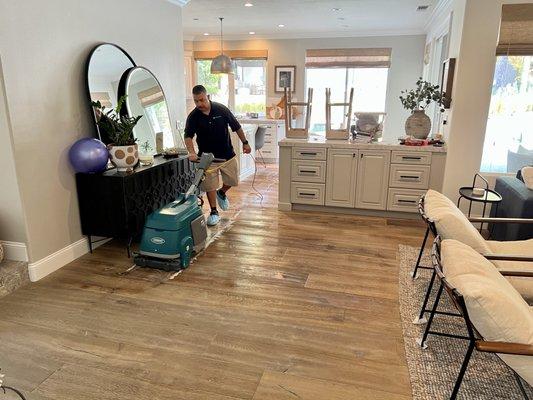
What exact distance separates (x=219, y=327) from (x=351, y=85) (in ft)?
21.5

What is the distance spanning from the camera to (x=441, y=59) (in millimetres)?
5344

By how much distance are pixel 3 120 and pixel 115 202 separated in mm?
961

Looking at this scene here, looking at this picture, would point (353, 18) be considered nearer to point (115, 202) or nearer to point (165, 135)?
point (165, 135)

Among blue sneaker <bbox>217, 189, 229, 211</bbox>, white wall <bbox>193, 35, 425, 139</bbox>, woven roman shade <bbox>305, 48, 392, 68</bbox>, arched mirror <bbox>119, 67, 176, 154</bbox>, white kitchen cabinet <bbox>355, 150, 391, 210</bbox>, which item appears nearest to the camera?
arched mirror <bbox>119, 67, 176, 154</bbox>

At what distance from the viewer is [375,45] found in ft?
24.5

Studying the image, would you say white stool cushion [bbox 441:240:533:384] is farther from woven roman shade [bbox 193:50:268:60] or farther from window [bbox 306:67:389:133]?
woven roman shade [bbox 193:50:268:60]

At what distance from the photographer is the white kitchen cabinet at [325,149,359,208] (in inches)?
173

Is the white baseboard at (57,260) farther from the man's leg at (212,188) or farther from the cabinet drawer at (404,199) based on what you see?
the cabinet drawer at (404,199)

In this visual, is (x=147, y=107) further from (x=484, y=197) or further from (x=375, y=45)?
(x=375, y=45)

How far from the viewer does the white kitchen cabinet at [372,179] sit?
169 inches

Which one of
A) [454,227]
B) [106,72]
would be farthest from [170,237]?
[454,227]

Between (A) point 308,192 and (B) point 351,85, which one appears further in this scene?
(B) point 351,85

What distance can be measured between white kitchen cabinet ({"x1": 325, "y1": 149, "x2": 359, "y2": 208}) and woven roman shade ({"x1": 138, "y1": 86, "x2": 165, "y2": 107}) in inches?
78.3

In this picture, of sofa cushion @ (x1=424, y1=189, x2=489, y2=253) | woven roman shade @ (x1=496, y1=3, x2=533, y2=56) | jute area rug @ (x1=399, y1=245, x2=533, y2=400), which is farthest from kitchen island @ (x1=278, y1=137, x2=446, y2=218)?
sofa cushion @ (x1=424, y1=189, x2=489, y2=253)
